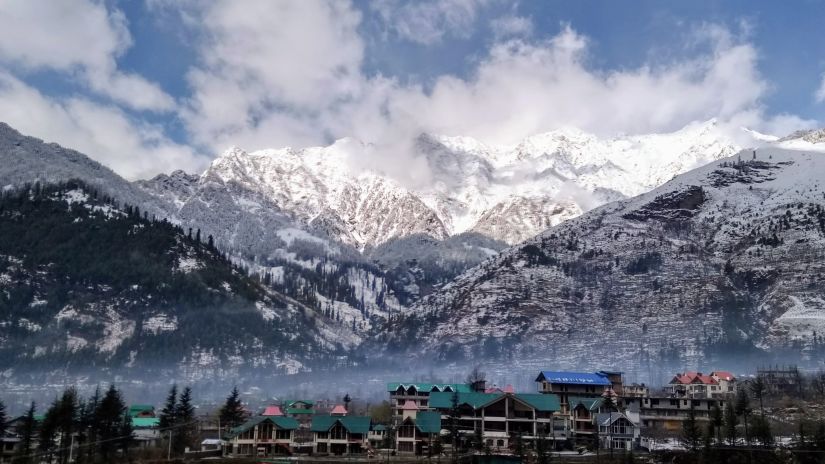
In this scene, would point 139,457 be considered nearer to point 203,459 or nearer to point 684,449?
point 203,459

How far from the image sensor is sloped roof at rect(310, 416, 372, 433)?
375 ft

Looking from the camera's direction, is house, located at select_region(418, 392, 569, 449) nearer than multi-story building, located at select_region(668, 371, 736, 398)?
Yes

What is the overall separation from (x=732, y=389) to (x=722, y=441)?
76.6m

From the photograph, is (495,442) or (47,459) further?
(495,442)

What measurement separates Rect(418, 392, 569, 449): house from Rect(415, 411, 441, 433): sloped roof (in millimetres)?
5810

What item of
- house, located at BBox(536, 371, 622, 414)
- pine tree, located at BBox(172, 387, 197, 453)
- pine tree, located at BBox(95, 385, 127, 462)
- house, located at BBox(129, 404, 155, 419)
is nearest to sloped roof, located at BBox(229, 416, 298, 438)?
pine tree, located at BBox(172, 387, 197, 453)

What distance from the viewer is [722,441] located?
109 meters

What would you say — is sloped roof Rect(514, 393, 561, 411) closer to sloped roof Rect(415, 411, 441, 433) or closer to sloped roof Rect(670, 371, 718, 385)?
sloped roof Rect(415, 411, 441, 433)

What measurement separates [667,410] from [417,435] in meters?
51.9

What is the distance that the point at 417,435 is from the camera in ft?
375

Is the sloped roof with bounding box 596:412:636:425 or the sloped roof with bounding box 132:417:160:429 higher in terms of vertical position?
the sloped roof with bounding box 596:412:636:425

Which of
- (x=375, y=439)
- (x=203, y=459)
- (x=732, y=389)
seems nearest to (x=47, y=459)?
(x=203, y=459)

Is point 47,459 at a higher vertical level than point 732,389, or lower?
lower

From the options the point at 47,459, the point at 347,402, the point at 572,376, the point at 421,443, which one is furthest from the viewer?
the point at 347,402
